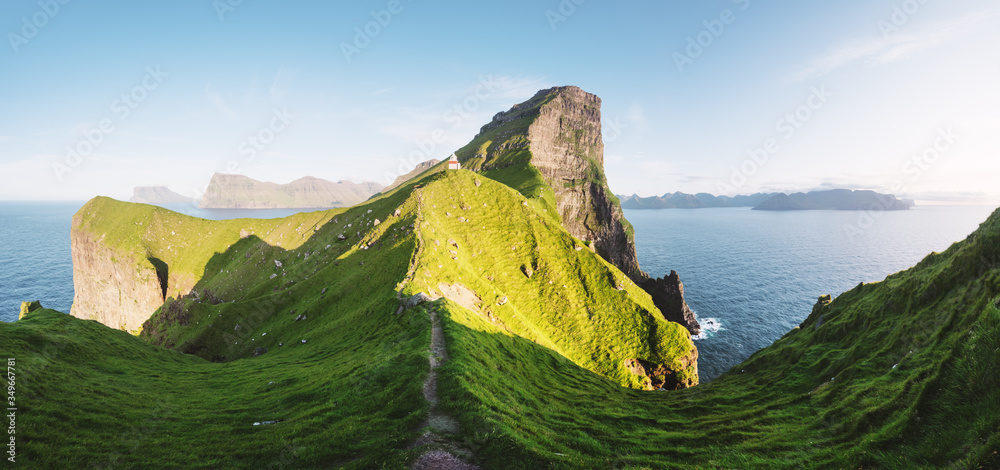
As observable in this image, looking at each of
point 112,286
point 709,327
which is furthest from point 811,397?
point 112,286

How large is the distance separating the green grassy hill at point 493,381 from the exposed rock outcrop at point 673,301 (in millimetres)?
50474

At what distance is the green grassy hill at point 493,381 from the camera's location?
1563 cm

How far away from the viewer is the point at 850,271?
156 metres

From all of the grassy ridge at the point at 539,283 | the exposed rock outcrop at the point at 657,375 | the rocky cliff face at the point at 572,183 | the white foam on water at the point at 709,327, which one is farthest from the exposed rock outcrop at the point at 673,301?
the exposed rock outcrop at the point at 657,375

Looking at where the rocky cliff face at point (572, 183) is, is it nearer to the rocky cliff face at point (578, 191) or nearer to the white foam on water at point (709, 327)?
the rocky cliff face at point (578, 191)

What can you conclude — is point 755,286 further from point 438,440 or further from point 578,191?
point 438,440

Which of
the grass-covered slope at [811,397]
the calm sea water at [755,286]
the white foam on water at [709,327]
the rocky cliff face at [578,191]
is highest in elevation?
the rocky cliff face at [578,191]

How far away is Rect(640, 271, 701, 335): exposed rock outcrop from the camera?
106500 millimetres

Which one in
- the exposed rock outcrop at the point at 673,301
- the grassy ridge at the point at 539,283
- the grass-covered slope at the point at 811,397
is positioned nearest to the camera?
the grass-covered slope at the point at 811,397

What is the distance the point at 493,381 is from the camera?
2642cm

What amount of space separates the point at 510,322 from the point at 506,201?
3826cm

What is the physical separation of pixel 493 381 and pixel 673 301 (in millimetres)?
108682

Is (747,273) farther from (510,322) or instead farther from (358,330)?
(358,330)

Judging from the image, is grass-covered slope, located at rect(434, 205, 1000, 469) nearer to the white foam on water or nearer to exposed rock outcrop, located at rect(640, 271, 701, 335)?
the white foam on water
